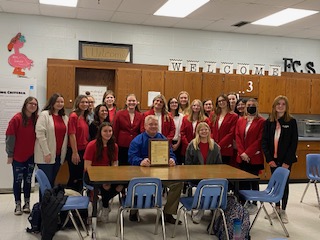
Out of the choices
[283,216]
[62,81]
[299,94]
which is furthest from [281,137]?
[62,81]

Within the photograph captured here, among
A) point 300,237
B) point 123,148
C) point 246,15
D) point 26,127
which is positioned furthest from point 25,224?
point 246,15

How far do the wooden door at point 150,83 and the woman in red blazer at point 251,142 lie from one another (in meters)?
2.12

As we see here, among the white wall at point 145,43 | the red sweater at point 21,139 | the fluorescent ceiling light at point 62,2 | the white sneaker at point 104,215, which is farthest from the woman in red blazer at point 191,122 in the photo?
the fluorescent ceiling light at point 62,2

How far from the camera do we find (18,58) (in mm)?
6148

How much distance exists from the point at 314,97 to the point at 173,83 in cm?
297

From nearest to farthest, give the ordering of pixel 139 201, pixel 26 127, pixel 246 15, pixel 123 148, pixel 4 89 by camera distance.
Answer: pixel 139 201, pixel 26 127, pixel 123 148, pixel 4 89, pixel 246 15

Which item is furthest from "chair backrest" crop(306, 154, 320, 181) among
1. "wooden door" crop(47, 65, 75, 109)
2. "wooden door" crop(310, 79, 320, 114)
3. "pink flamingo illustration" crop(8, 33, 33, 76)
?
"pink flamingo illustration" crop(8, 33, 33, 76)

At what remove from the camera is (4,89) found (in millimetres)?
5379

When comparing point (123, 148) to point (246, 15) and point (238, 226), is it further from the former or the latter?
point (246, 15)

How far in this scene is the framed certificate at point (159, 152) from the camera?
153 inches

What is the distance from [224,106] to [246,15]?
6.04 ft

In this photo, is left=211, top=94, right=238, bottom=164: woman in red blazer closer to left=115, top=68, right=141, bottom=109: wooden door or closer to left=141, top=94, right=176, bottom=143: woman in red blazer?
left=141, top=94, right=176, bottom=143: woman in red blazer

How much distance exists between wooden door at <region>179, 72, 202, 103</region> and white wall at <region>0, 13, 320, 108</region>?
0.53 m

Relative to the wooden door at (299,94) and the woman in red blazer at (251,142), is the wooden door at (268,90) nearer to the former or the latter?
the wooden door at (299,94)
